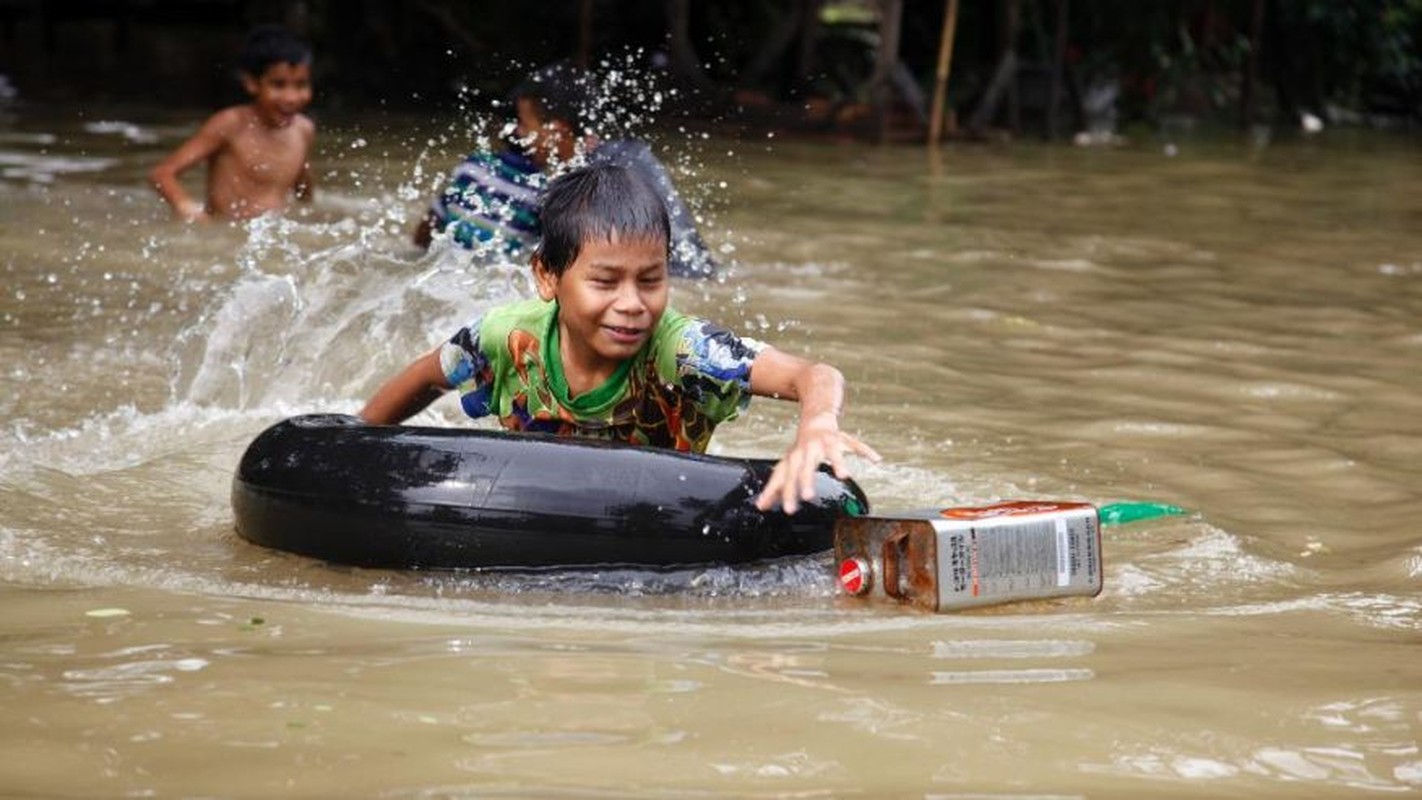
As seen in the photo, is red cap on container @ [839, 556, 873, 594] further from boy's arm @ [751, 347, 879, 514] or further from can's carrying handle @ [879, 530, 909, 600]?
boy's arm @ [751, 347, 879, 514]

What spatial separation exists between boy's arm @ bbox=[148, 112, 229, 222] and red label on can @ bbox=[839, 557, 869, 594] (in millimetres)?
5931

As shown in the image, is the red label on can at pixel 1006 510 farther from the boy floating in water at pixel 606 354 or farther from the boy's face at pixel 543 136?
the boy's face at pixel 543 136

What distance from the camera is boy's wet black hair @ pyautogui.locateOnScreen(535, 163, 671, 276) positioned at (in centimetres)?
437

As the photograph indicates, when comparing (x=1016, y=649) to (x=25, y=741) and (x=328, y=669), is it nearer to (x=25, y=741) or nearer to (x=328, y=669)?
(x=328, y=669)

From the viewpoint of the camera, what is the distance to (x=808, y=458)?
3.72 meters

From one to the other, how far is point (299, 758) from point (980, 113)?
558 inches

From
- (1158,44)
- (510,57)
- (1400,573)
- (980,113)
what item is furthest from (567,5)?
(1400,573)

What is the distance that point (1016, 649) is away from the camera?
3.61 metres

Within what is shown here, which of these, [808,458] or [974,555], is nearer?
[808,458]

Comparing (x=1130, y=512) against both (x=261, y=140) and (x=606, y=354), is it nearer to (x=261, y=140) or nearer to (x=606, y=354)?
(x=606, y=354)

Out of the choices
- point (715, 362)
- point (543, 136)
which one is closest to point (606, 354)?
point (715, 362)

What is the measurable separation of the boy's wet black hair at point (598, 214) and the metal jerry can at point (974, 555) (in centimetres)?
83

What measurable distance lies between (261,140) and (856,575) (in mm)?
6405

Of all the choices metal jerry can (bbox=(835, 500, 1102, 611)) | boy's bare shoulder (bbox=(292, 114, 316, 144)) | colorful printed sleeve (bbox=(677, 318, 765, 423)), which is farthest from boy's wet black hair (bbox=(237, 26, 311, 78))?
metal jerry can (bbox=(835, 500, 1102, 611))
